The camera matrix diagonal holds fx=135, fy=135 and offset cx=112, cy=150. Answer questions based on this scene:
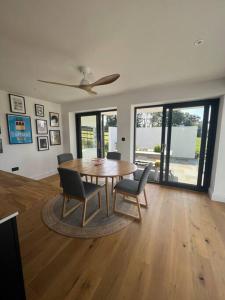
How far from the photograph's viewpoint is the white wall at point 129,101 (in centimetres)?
264

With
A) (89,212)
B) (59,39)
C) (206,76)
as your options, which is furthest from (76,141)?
(206,76)

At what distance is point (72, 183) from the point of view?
190 centimetres

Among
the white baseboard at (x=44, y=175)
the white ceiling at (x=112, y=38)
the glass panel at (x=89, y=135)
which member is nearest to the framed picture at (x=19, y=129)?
the white baseboard at (x=44, y=175)

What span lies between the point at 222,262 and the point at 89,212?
180 centimetres

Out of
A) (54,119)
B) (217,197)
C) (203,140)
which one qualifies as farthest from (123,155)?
(54,119)

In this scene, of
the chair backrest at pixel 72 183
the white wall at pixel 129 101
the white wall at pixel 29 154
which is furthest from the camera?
the white wall at pixel 29 154

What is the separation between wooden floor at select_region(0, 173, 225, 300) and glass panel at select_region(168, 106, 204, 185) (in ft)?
4.34

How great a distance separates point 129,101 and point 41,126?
8.55 ft

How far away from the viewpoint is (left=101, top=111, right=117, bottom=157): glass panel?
13.7ft

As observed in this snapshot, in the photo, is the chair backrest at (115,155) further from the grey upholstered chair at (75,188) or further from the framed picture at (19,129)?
the framed picture at (19,129)

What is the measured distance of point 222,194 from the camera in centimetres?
270

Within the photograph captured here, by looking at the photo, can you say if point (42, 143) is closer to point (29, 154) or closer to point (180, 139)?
point (29, 154)

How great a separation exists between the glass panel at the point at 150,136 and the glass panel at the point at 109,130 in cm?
76

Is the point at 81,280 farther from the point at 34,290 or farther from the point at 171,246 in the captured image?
the point at 171,246
